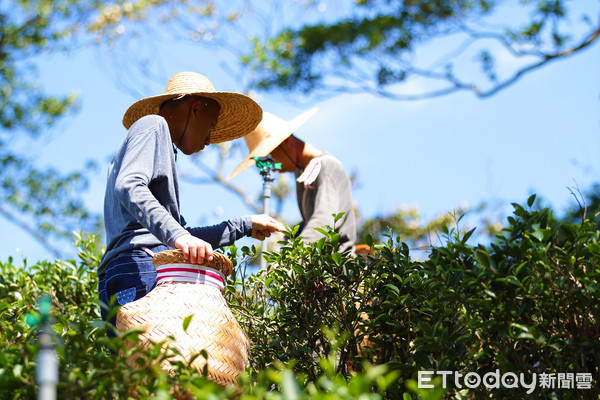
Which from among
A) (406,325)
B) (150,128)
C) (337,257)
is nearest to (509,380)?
(406,325)

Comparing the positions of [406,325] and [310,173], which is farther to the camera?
[310,173]

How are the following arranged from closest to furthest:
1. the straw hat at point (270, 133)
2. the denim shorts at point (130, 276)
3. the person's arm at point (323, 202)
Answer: the denim shorts at point (130, 276) → the person's arm at point (323, 202) → the straw hat at point (270, 133)

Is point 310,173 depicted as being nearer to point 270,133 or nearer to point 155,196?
Answer: point 270,133

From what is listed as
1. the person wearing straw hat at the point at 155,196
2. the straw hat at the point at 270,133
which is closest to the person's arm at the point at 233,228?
the person wearing straw hat at the point at 155,196

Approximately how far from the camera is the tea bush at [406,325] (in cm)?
151

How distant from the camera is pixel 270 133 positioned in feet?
13.0

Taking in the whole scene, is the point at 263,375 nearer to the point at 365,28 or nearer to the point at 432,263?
the point at 432,263

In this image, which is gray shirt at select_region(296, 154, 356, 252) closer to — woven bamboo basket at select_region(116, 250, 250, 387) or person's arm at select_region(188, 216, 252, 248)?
person's arm at select_region(188, 216, 252, 248)

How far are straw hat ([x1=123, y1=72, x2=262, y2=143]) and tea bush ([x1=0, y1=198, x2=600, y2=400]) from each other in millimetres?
737

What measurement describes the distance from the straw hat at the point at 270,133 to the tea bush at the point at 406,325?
53.8 inches

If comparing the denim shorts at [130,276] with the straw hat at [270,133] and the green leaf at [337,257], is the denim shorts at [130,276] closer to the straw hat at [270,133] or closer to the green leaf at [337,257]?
the green leaf at [337,257]

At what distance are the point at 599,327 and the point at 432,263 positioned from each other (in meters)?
0.50

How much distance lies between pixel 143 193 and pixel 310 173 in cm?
157

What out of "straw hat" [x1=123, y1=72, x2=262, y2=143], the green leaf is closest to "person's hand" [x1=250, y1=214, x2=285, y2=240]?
the green leaf
